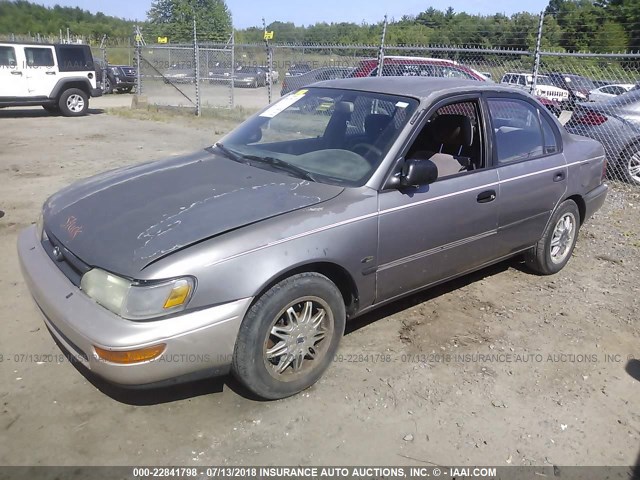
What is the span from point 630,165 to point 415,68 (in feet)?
15.9

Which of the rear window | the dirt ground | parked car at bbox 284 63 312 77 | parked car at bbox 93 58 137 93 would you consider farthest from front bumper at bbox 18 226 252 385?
parked car at bbox 93 58 137 93

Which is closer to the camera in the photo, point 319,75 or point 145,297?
point 145,297

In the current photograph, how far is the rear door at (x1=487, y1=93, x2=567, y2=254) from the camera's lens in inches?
162

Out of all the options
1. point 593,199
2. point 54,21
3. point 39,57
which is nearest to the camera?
point 593,199

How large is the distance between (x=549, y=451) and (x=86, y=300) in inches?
94.9

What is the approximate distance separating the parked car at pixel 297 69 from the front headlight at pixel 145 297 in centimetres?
1273

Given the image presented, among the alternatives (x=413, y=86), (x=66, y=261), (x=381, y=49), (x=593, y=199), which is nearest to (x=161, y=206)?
(x=66, y=261)

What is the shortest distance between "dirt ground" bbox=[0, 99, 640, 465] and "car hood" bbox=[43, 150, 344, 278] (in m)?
0.83

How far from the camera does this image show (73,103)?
15.7m

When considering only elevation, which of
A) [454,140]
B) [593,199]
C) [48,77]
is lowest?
[593,199]

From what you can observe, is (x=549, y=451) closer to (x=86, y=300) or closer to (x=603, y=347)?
(x=603, y=347)

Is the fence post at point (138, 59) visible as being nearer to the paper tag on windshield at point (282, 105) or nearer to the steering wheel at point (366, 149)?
the paper tag on windshield at point (282, 105)

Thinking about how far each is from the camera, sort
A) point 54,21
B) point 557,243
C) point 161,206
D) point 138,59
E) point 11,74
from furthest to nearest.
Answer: point 54,21 < point 138,59 < point 11,74 < point 557,243 < point 161,206

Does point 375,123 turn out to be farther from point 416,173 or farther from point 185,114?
point 185,114
